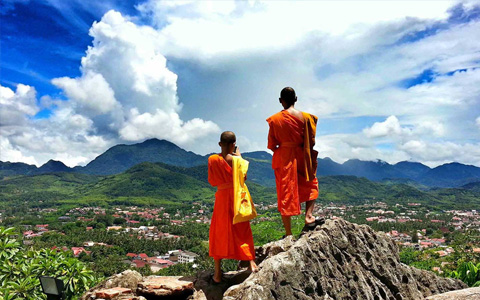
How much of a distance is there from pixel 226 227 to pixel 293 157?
1.97 m

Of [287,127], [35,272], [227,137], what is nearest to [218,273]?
[227,137]

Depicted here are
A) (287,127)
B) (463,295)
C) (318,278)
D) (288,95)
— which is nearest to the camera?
(318,278)

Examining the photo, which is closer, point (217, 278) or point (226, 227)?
point (226, 227)

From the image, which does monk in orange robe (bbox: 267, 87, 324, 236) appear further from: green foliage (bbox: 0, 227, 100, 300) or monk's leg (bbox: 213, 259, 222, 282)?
green foliage (bbox: 0, 227, 100, 300)

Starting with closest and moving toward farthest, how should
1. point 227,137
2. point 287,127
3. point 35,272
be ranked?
1. point 227,137
2. point 287,127
3. point 35,272

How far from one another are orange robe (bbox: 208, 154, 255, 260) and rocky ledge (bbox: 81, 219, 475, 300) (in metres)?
0.51

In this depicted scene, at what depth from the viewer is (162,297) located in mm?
6148

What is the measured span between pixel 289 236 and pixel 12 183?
242113 millimetres

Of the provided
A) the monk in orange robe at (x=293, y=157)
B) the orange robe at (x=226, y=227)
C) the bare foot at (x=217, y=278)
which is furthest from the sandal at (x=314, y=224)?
the bare foot at (x=217, y=278)

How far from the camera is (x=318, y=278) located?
521cm

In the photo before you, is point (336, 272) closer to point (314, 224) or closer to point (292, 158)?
point (314, 224)

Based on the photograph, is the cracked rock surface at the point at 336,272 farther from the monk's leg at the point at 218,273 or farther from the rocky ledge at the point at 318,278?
the monk's leg at the point at 218,273

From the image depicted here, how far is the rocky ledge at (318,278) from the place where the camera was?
488 centimetres

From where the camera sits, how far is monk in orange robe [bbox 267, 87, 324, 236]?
6.28 metres
